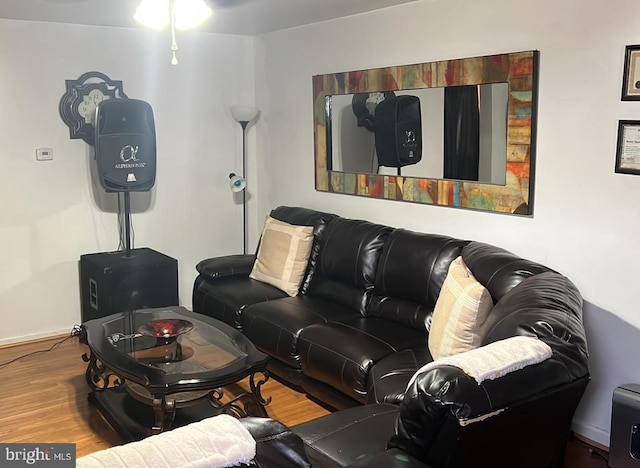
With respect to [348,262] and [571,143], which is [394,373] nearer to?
[348,262]

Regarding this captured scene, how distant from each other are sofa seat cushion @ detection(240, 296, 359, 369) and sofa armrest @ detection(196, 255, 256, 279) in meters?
0.55

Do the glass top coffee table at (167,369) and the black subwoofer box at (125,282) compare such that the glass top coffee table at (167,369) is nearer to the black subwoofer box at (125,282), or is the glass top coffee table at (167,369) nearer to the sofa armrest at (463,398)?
the black subwoofer box at (125,282)

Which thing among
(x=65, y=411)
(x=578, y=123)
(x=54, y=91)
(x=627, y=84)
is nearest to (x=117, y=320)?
(x=65, y=411)

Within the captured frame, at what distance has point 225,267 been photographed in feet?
14.5

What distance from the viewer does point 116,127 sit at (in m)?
4.38

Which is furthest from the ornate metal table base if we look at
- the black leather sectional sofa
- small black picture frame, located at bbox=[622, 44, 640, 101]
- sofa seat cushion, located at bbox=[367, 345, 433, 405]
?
small black picture frame, located at bbox=[622, 44, 640, 101]

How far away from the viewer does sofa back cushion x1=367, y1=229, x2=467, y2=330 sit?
3.37 m

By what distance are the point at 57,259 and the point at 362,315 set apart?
2304mm

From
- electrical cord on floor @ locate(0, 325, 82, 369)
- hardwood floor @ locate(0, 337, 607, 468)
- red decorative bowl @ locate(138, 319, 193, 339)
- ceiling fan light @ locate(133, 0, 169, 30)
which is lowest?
hardwood floor @ locate(0, 337, 607, 468)

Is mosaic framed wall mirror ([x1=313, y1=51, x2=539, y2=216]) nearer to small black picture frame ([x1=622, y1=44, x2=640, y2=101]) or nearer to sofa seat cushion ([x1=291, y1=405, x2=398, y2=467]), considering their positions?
small black picture frame ([x1=622, y1=44, x2=640, y2=101])

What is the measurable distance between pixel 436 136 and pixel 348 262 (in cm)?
90

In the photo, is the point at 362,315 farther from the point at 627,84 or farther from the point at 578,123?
the point at 627,84

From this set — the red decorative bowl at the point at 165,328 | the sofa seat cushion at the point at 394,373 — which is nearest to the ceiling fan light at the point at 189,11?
the red decorative bowl at the point at 165,328

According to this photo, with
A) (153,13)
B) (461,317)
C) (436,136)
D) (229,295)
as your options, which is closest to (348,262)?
(229,295)
